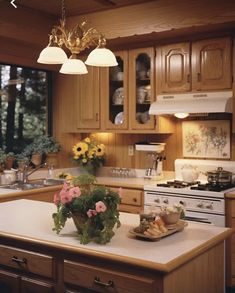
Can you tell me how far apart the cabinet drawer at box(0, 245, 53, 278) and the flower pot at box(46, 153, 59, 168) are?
274cm

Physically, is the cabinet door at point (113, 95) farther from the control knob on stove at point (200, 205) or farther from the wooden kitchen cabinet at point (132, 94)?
the control knob on stove at point (200, 205)

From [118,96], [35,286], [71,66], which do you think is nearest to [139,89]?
[118,96]

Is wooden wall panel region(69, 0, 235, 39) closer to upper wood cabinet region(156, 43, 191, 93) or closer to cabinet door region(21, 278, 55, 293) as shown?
upper wood cabinet region(156, 43, 191, 93)

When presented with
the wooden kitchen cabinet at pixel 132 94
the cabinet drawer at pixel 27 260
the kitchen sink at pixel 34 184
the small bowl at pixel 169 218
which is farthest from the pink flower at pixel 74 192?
the wooden kitchen cabinet at pixel 132 94

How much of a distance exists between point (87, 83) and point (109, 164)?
0.99 meters

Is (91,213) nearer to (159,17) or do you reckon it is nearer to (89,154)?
(159,17)

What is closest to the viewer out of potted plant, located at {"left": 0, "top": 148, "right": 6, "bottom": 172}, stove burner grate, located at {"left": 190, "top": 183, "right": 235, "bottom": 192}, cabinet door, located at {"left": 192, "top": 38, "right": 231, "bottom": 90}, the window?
stove burner grate, located at {"left": 190, "top": 183, "right": 235, "bottom": 192}

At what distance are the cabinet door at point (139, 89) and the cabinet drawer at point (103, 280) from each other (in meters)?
2.67

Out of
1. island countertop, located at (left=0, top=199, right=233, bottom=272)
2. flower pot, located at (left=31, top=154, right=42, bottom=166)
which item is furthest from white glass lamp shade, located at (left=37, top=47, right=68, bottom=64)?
flower pot, located at (left=31, top=154, right=42, bottom=166)

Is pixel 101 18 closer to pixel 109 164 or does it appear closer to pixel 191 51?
pixel 191 51

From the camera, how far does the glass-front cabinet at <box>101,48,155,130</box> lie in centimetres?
457

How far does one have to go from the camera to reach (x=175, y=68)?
433 centimetres

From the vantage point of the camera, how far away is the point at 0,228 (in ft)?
7.79

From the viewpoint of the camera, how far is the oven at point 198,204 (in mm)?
3734
